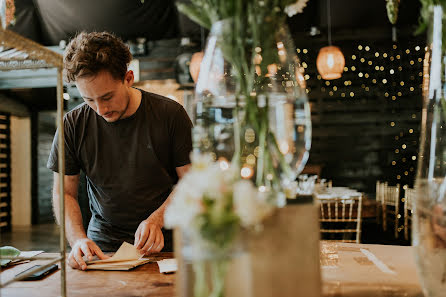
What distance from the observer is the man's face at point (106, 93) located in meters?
1.80

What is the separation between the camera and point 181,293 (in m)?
0.72

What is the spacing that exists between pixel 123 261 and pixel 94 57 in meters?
0.91

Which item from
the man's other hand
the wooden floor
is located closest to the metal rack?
the man's other hand

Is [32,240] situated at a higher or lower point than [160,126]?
lower

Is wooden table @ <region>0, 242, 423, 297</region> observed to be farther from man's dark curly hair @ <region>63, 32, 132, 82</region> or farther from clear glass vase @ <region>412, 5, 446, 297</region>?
man's dark curly hair @ <region>63, 32, 132, 82</region>

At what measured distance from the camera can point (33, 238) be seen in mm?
9070

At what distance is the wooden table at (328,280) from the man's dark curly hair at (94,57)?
0.84m

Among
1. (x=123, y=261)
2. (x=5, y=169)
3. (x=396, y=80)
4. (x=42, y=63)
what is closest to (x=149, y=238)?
(x=123, y=261)

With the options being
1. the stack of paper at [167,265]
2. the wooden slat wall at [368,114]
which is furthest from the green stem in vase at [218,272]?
the wooden slat wall at [368,114]

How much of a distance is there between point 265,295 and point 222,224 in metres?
0.17

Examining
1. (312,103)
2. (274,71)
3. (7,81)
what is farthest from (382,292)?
(7,81)

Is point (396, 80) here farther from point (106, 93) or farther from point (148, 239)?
point (148, 239)

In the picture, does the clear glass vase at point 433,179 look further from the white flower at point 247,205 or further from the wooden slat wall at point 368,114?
the wooden slat wall at point 368,114

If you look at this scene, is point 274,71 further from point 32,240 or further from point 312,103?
point 32,240
